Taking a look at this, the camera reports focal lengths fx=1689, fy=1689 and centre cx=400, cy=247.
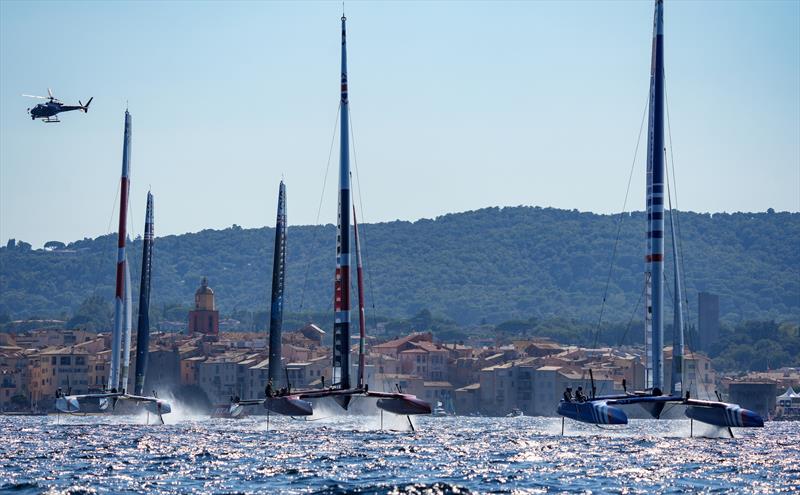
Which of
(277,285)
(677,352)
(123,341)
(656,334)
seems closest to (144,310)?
(123,341)

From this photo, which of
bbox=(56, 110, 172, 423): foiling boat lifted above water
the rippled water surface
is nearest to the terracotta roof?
bbox=(56, 110, 172, 423): foiling boat lifted above water

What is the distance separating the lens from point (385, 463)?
47719 millimetres

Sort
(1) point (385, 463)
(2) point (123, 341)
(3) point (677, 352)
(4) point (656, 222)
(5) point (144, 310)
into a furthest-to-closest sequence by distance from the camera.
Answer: (5) point (144, 310) → (2) point (123, 341) → (3) point (677, 352) → (4) point (656, 222) → (1) point (385, 463)

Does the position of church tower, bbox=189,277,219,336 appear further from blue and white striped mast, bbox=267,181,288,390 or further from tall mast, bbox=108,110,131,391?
tall mast, bbox=108,110,131,391

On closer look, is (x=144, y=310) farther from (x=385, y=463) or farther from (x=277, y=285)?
(x=385, y=463)

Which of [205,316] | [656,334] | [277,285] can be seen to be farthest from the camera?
[205,316]

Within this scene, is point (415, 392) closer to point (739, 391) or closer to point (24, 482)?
point (739, 391)

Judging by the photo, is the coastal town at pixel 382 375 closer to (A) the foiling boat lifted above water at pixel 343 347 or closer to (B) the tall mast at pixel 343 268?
(A) the foiling boat lifted above water at pixel 343 347

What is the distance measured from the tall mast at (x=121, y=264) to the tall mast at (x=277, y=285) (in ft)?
25.3

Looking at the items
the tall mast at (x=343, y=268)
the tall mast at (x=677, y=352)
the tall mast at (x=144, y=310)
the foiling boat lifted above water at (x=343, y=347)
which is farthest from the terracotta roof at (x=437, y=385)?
the tall mast at (x=343, y=268)

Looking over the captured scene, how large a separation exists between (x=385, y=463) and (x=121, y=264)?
36591mm

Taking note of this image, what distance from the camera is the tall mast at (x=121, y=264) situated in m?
80.6

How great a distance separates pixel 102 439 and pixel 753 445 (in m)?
25.2

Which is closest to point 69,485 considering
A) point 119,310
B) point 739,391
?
point 119,310
